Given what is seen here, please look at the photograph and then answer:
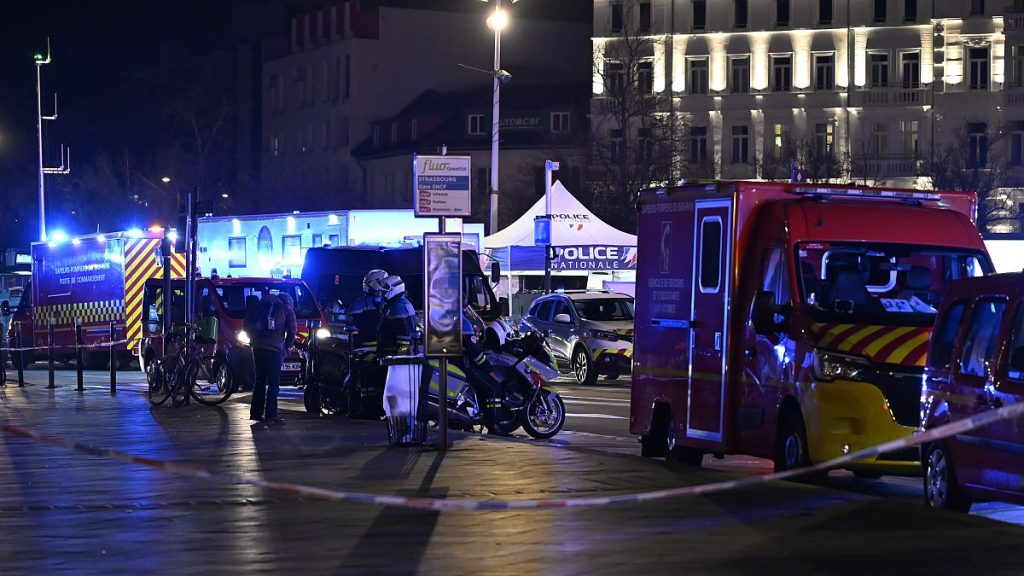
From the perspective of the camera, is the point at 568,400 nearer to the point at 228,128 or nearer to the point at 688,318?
the point at 688,318

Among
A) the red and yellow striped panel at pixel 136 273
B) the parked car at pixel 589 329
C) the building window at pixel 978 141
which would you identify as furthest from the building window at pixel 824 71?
the parked car at pixel 589 329

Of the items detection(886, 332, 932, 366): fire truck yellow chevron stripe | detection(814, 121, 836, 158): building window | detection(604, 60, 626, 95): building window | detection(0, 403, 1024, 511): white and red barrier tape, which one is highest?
detection(604, 60, 626, 95): building window

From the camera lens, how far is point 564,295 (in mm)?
35125

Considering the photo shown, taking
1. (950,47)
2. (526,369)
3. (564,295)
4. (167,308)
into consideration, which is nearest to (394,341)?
(526,369)

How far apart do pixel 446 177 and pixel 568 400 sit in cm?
535

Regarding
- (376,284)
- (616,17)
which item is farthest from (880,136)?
(376,284)

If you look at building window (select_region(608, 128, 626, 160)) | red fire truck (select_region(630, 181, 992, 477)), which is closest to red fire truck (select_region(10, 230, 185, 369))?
red fire truck (select_region(630, 181, 992, 477))

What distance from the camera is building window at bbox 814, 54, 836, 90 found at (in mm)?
89188

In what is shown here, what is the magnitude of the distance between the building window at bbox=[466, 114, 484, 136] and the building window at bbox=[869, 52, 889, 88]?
81.1 ft

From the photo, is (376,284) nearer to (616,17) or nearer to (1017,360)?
(1017,360)

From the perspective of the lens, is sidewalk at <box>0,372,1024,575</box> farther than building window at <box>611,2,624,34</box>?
No

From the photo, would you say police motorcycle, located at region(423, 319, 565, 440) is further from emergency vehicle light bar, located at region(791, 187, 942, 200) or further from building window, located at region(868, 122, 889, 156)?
building window, located at region(868, 122, 889, 156)

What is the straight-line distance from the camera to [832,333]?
47.5 feet

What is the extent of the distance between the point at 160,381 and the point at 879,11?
222 ft
